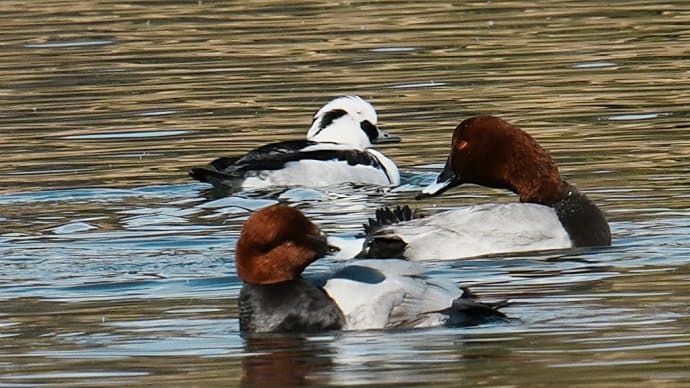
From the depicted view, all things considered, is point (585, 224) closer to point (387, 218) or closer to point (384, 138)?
point (387, 218)

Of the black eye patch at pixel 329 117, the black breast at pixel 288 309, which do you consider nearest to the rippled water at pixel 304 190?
the black breast at pixel 288 309

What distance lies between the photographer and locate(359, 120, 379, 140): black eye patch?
1656 centimetres

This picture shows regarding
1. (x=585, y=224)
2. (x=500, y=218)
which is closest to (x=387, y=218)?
(x=500, y=218)

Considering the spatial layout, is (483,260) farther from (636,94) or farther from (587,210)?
(636,94)

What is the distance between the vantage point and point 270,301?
917 cm

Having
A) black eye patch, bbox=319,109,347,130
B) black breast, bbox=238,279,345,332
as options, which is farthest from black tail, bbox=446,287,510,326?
black eye patch, bbox=319,109,347,130

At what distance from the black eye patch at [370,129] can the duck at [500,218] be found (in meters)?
4.05

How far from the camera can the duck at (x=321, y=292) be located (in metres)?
9.02

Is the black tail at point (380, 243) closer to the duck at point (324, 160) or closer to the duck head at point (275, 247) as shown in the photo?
the duck head at point (275, 247)

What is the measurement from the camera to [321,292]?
915cm

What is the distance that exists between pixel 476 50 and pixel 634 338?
14.1 metres

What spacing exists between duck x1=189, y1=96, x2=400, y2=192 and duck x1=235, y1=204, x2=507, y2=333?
547 centimetres

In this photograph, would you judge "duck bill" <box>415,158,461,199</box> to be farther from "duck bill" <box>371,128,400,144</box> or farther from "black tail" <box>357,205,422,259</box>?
"duck bill" <box>371,128,400,144</box>

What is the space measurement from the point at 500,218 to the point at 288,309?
2.89m
